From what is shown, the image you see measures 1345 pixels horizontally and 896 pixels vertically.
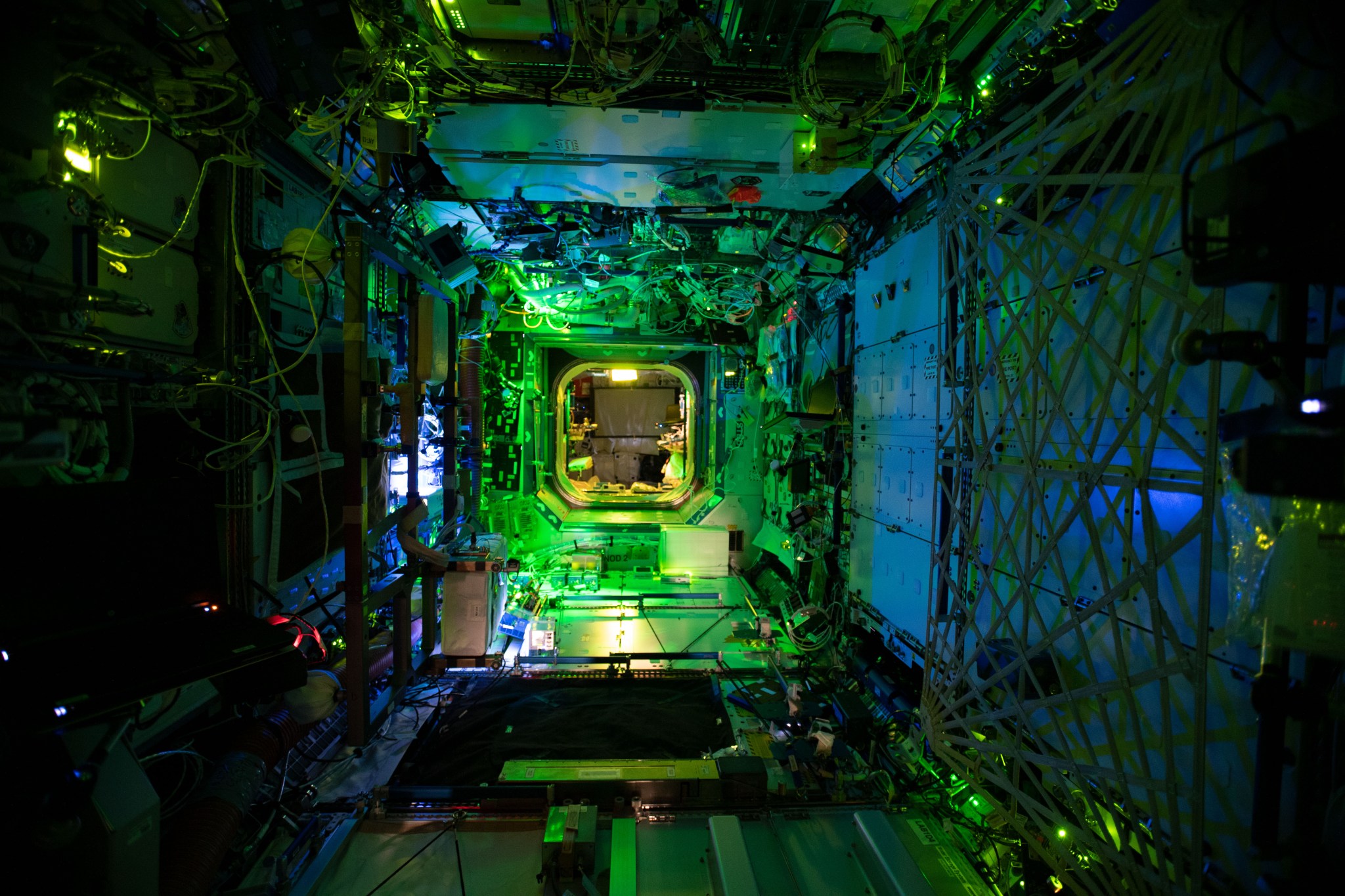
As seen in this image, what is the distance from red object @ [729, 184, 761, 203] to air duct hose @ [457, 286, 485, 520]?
3315 mm

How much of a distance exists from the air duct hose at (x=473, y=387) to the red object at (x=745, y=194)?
331 cm

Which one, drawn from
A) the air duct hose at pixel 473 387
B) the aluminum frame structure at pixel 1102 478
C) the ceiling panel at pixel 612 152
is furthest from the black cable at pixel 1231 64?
the air duct hose at pixel 473 387

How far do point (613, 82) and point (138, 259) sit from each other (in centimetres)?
276

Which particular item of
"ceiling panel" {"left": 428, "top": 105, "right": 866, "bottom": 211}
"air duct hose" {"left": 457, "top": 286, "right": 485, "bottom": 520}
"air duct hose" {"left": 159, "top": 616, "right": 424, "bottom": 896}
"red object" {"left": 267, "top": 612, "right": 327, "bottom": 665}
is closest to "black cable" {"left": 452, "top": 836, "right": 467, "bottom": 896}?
"air duct hose" {"left": 159, "top": 616, "right": 424, "bottom": 896}

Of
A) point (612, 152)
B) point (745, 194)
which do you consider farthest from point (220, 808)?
point (745, 194)

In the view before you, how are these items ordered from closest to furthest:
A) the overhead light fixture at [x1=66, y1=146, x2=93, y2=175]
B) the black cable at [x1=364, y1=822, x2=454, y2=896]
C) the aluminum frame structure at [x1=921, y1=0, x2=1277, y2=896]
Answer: the aluminum frame structure at [x1=921, y1=0, x2=1277, y2=896] → the overhead light fixture at [x1=66, y1=146, x2=93, y2=175] → the black cable at [x1=364, y1=822, x2=454, y2=896]

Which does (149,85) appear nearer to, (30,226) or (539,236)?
(30,226)

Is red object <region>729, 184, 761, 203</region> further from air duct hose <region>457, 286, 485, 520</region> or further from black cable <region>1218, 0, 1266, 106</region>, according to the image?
air duct hose <region>457, 286, 485, 520</region>

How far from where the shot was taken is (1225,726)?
1878mm

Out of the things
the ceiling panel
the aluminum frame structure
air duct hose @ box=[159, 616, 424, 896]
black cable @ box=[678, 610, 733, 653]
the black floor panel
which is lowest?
the black floor panel

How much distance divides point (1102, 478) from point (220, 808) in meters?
4.41

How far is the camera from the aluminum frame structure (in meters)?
1.84

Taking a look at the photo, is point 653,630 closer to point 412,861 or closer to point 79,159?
point 412,861

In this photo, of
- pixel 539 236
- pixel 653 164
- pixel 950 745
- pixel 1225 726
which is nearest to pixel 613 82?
pixel 653 164
